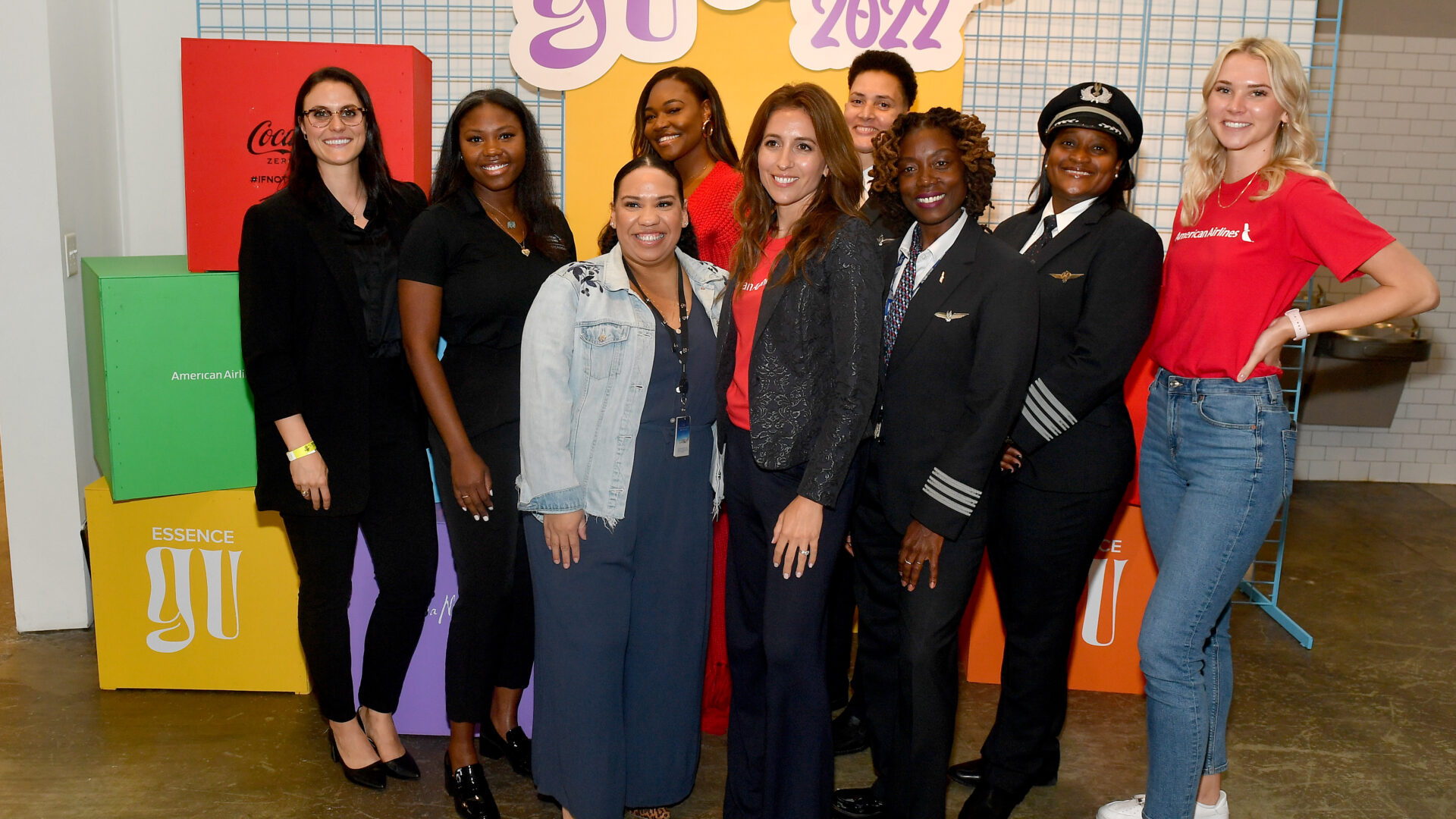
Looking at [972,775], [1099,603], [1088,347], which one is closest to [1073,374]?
→ [1088,347]

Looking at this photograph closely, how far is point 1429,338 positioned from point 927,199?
558 centimetres

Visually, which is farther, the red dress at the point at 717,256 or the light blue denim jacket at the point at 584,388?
the red dress at the point at 717,256

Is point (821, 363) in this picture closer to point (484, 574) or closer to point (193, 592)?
point (484, 574)

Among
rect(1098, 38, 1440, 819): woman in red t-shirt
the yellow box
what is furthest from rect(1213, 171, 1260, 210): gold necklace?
the yellow box

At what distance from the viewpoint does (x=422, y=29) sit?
162 inches

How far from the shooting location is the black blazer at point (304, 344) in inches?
103

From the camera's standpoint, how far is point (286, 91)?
10.8 feet

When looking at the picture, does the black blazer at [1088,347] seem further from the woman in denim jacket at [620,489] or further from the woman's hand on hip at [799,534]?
the woman in denim jacket at [620,489]

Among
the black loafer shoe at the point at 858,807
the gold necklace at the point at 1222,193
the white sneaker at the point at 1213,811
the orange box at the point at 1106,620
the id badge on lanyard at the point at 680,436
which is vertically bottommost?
the black loafer shoe at the point at 858,807

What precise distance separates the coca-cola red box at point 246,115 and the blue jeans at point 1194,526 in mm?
2416

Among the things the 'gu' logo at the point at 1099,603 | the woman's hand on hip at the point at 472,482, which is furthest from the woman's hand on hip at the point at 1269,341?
the woman's hand on hip at the point at 472,482

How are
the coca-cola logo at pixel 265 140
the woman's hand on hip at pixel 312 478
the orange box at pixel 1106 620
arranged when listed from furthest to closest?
the orange box at pixel 1106 620 → the coca-cola logo at pixel 265 140 → the woman's hand on hip at pixel 312 478

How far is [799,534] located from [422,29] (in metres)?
2.88

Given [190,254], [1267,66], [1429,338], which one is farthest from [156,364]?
[1429,338]
